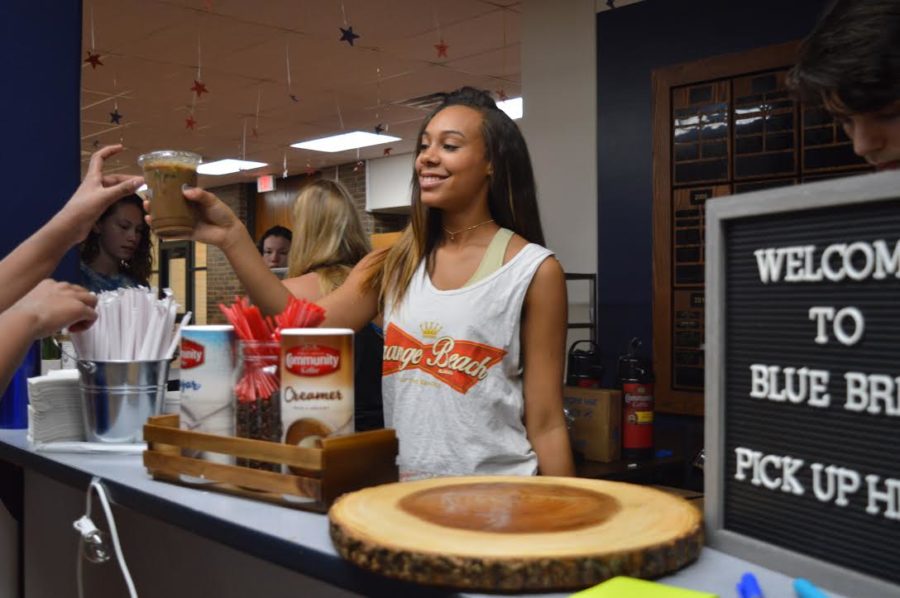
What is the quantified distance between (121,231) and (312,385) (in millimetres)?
3011

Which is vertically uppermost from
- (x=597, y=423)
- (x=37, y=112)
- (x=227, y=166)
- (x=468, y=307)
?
(x=227, y=166)

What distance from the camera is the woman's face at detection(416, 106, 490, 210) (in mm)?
1645

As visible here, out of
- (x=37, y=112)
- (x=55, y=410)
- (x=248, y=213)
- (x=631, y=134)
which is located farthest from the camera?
(x=248, y=213)

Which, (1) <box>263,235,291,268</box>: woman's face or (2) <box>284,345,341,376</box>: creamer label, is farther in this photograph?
(1) <box>263,235,291,268</box>: woman's face

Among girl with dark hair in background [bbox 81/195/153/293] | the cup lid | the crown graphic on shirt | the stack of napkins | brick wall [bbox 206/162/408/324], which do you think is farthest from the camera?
brick wall [bbox 206/162/408/324]

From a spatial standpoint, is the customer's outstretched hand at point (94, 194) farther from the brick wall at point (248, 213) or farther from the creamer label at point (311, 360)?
the brick wall at point (248, 213)

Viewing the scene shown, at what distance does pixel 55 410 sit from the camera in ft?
4.90

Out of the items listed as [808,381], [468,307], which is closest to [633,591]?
[808,381]

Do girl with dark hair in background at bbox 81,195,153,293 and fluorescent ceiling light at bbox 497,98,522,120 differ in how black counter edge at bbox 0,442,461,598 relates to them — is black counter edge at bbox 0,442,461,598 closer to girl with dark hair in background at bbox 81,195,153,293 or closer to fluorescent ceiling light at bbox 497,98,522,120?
girl with dark hair in background at bbox 81,195,153,293

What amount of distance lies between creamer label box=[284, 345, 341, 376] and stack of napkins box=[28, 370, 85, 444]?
0.71m

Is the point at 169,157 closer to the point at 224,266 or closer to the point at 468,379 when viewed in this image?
the point at 468,379

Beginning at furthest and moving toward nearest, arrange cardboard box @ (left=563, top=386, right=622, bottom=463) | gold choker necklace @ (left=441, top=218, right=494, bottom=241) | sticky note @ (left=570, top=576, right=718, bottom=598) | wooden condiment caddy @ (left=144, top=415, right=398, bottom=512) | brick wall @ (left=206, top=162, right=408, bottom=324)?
brick wall @ (left=206, top=162, right=408, bottom=324) < cardboard box @ (left=563, top=386, right=622, bottom=463) < gold choker necklace @ (left=441, top=218, right=494, bottom=241) < wooden condiment caddy @ (left=144, top=415, right=398, bottom=512) < sticky note @ (left=570, top=576, right=718, bottom=598)

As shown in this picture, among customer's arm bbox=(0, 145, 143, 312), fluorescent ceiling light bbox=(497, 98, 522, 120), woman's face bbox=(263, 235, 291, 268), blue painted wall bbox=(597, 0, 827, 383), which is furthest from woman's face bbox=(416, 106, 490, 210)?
fluorescent ceiling light bbox=(497, 98, 522, 120)

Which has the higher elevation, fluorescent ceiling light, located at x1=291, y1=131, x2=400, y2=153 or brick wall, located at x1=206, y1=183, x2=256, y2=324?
fluorescent ceiling light, located at x1=291, y1=131, x2=400, y2=153
